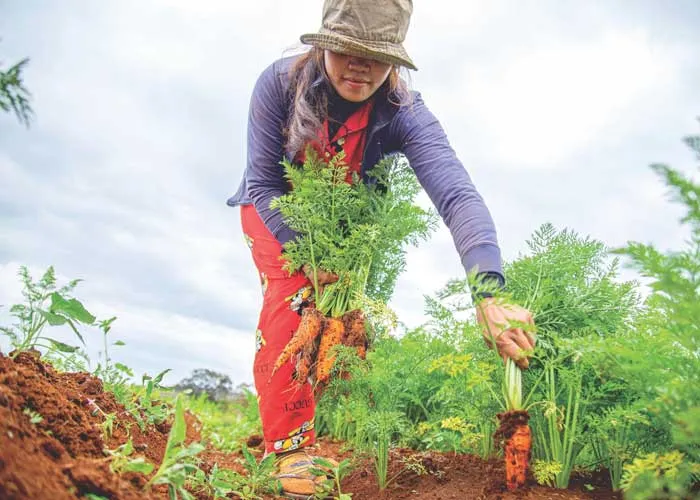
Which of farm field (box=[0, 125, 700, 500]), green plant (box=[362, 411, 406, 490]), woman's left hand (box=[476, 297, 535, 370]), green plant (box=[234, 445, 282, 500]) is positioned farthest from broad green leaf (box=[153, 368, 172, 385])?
woman's left hand (box=[476, 297, 535, 370])

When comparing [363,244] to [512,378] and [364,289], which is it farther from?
[512,378]

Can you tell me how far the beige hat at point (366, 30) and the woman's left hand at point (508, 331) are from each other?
1228 mm

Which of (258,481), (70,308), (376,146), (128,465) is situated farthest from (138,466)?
(376,146)

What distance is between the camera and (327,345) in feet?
10.3

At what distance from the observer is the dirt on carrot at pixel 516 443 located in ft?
8.06

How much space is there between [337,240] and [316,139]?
1.67ft

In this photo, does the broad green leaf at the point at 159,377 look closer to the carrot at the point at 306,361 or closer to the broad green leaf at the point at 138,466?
the carrot at the point at 306,361

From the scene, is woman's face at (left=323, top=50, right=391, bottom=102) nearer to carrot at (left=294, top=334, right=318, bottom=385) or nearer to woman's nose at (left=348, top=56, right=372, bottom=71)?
woman's nose at (left=348, top=56, right=372, bottom=71)

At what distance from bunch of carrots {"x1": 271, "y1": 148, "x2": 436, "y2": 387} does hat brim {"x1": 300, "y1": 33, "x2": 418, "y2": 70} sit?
49 centimetres

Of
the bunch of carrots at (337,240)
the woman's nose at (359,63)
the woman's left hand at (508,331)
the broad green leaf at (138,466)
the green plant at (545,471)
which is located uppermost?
the woman's nose at (359,63)

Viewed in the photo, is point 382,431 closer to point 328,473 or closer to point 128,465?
point 328,473

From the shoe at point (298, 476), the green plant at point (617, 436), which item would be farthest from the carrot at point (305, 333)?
the green plant at point (617, 436)

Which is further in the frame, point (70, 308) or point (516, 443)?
point (70, 308)

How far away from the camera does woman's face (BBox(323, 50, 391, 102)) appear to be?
3162 mm
